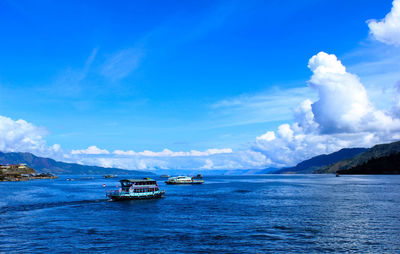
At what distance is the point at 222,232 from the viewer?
55.5 metres

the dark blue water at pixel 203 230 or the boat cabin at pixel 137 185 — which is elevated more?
the boat cabin at pixel 137 185

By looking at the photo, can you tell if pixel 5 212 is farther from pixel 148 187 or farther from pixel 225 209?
pixel 225 209

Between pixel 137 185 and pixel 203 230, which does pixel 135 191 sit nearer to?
pixel 137 185

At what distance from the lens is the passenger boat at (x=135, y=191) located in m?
109

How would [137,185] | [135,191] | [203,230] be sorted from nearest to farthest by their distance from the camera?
[203,230] < [135,191] < [137,185]

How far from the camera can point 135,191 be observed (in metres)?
113

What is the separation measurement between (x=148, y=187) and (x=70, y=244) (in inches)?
2806

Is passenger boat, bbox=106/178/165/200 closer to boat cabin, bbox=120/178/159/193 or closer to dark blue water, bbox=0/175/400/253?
boat cabin, bbox=120/178/159/193

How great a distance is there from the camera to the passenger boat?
109 meters

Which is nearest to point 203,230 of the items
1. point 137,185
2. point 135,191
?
point 135,191

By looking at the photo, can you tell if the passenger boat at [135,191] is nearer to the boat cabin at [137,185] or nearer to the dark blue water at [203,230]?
the boat cabin at [137,185]

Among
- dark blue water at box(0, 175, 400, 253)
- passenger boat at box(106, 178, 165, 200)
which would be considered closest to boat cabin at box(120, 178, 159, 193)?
passenger boat at box(106, 178, 165, 200)

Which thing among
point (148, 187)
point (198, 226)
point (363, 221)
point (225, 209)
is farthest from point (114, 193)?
point (363, 221)

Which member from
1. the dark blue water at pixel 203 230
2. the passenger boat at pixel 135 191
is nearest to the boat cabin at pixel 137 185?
the passenger boat at pixel 135 191
